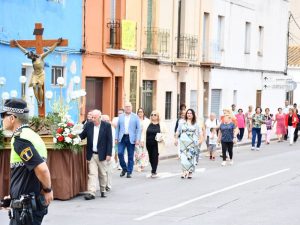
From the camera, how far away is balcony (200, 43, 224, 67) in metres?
32.3

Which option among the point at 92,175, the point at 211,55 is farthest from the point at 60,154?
the point at 211,55

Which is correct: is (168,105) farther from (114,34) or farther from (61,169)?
(61,169)

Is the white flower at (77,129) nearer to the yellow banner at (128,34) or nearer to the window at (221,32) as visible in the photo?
the yellow banner at (128,34)

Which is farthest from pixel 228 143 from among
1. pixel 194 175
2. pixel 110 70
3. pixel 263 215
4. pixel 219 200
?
pixel 263 215

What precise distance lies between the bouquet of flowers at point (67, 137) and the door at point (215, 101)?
2089 centimetres

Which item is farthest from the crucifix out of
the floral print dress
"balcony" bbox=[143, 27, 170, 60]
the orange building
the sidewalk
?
"balcony" bbox=[143, 27, 170, 60]

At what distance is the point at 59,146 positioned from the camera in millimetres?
13461

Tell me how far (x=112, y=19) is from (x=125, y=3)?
36.3 inches

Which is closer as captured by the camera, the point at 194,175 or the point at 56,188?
the point at 56,188

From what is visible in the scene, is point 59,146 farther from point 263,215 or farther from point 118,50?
point 118,50

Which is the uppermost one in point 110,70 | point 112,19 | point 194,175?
point 112,19

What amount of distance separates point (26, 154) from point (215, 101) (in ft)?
92.6

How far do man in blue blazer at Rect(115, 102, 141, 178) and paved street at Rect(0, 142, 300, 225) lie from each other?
414mm

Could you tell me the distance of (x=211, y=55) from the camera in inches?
1312
